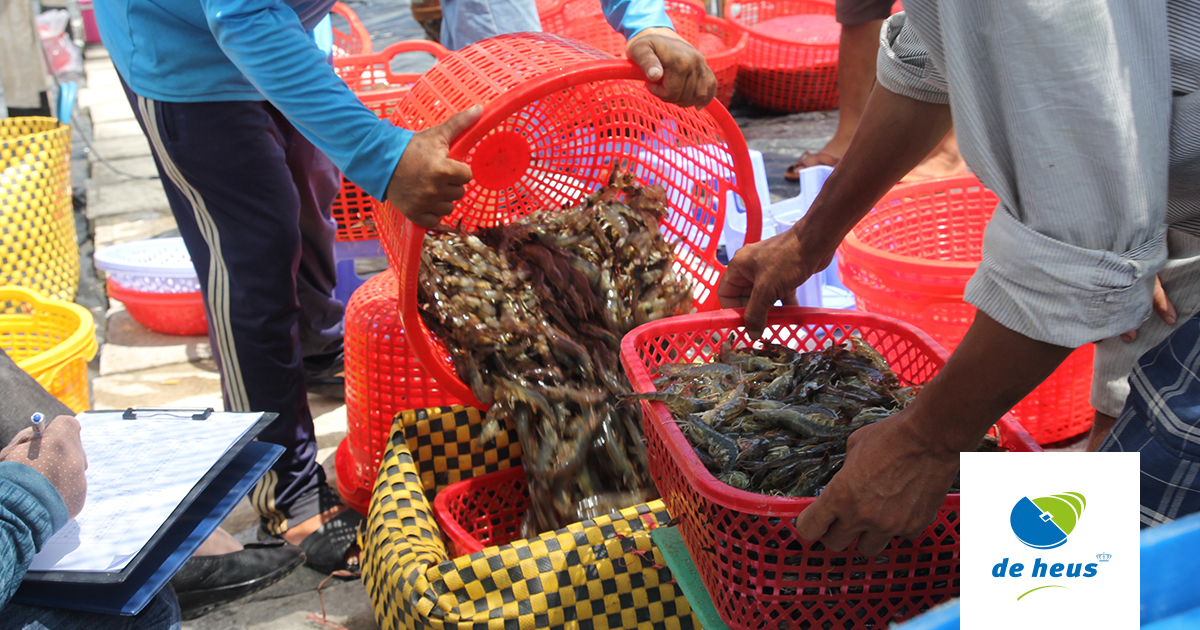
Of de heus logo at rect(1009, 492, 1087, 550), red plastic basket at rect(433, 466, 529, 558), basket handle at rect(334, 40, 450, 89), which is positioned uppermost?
de heus logo at rect(1009, 492, 1087, 550)

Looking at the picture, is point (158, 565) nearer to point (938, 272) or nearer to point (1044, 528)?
point (1044, 528)

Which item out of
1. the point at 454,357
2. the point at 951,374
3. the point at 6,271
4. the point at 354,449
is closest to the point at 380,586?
the point at 454,357

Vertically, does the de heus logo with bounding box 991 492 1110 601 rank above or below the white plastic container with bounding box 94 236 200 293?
above

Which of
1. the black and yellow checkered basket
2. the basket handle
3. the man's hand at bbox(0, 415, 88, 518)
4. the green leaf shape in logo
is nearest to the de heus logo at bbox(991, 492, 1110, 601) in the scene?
the green leaf shape in logo

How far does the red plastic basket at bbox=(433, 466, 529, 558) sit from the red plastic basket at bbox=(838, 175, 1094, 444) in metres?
1.15

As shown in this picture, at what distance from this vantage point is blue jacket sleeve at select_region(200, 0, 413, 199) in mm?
1671

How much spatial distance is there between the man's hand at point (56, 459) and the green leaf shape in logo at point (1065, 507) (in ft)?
5.22

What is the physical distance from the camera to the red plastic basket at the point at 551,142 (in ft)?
5.63

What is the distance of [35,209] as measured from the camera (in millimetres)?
3480

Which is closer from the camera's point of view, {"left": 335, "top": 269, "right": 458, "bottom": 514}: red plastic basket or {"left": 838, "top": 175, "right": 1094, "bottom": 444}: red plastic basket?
{"left": 838, "top": 175, "right": 1094, "bottom": 444}: red plastic basket

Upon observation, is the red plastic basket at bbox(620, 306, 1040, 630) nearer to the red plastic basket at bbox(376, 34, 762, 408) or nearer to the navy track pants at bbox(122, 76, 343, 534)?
the red plastic basket at bbox(376, 34, 762, 408)

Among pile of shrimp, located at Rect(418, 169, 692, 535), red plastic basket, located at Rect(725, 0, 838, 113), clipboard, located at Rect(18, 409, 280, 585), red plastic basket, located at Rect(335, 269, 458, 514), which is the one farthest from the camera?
red plastic basket, located at Rect(725, 0, 838, 113)

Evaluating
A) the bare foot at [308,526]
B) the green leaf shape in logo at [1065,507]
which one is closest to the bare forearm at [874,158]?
the green leaf shape in logo at [1065,507]

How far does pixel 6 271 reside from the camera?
3.42 m
